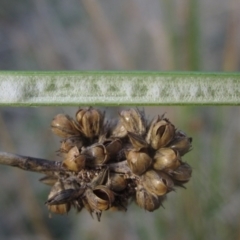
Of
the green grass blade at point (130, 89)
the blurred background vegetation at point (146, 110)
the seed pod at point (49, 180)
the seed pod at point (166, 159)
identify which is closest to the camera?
the green grass blade at point (130, 89)

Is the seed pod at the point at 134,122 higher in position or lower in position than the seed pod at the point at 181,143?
higher

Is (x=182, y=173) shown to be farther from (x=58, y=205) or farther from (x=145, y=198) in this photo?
(x=58, y=205)

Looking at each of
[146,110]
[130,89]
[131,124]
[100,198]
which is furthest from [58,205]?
[146,110]

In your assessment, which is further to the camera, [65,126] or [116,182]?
[65,126]

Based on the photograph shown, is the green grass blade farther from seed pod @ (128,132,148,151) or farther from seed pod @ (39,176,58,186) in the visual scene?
seed pod @ (39,176,58,186)

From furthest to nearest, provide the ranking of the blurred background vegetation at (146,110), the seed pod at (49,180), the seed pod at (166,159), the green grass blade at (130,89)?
the blurred background vegetation at (146,110) → the seed pod at (49,180) → the seed pod at (166,159) → the green grass blade at (130,89)

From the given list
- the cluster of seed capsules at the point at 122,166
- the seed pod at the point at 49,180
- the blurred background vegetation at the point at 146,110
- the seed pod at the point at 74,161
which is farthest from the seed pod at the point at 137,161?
the blurred background vegetation at the point at 146,110

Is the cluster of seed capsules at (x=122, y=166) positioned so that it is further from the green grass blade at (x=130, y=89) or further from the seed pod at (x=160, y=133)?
the green grass blade at (x=130, y=89)
